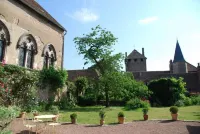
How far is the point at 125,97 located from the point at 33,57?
42.0 ft

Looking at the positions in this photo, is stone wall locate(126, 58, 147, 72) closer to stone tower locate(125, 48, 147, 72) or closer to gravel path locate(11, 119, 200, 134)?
stone tower locate(125, 48, 147, 72)

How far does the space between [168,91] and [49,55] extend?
1571 cm

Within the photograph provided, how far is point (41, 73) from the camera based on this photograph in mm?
18312

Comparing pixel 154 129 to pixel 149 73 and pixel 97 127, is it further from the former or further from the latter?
pixel 149 73

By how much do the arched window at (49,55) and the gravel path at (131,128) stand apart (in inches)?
396

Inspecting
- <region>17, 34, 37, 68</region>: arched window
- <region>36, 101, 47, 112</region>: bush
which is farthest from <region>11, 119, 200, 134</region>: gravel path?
<region>17, 34, 37, 68</region>: arched window

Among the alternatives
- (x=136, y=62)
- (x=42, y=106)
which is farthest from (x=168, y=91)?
(x=136, y=62)

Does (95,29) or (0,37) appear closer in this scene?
(0,37)

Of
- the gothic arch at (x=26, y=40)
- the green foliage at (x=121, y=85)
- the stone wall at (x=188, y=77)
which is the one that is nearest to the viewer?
the gothic arch at (x=26, y=40)

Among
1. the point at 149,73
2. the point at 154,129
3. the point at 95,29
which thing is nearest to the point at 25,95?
the point at 154,129

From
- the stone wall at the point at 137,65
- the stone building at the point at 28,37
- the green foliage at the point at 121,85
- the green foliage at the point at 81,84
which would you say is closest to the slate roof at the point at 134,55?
the stone wall at the point at 137,65

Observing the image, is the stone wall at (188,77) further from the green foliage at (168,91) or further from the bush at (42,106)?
the bush at (42,106)

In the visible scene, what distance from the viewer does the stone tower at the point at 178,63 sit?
6134 cm

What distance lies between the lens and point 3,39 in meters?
15.3
